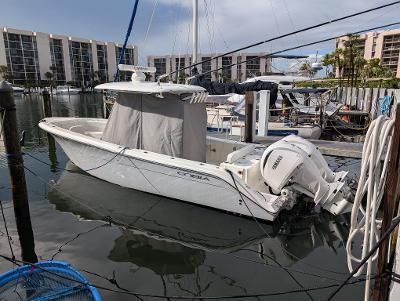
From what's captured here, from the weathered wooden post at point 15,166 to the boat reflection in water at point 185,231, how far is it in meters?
1.34

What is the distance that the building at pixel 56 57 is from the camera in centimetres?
7356

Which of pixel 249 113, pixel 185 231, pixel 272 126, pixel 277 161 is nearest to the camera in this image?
pixel 277 161

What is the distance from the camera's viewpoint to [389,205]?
2385mm

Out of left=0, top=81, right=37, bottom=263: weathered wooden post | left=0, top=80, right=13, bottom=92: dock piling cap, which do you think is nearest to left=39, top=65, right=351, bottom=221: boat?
left=0, top=81, right=37, bottom=263: weathered wooden post

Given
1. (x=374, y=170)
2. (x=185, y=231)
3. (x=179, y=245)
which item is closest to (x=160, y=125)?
(x=185, y=231)

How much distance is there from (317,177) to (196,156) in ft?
9.27

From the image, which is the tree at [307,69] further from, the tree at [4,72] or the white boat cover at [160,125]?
the tree at [4,72]

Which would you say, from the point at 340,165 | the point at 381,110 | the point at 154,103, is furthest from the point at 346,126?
the point at 154,103

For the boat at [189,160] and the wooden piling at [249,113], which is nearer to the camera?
the boat at [189,160]

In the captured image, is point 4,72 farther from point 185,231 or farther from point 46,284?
point 46,284

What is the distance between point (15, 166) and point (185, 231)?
3185mm

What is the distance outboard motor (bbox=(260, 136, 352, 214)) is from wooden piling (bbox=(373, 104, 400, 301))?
3.03m

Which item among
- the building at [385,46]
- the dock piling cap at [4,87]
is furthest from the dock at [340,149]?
the building at [385,46]

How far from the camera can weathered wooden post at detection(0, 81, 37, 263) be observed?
443cm
